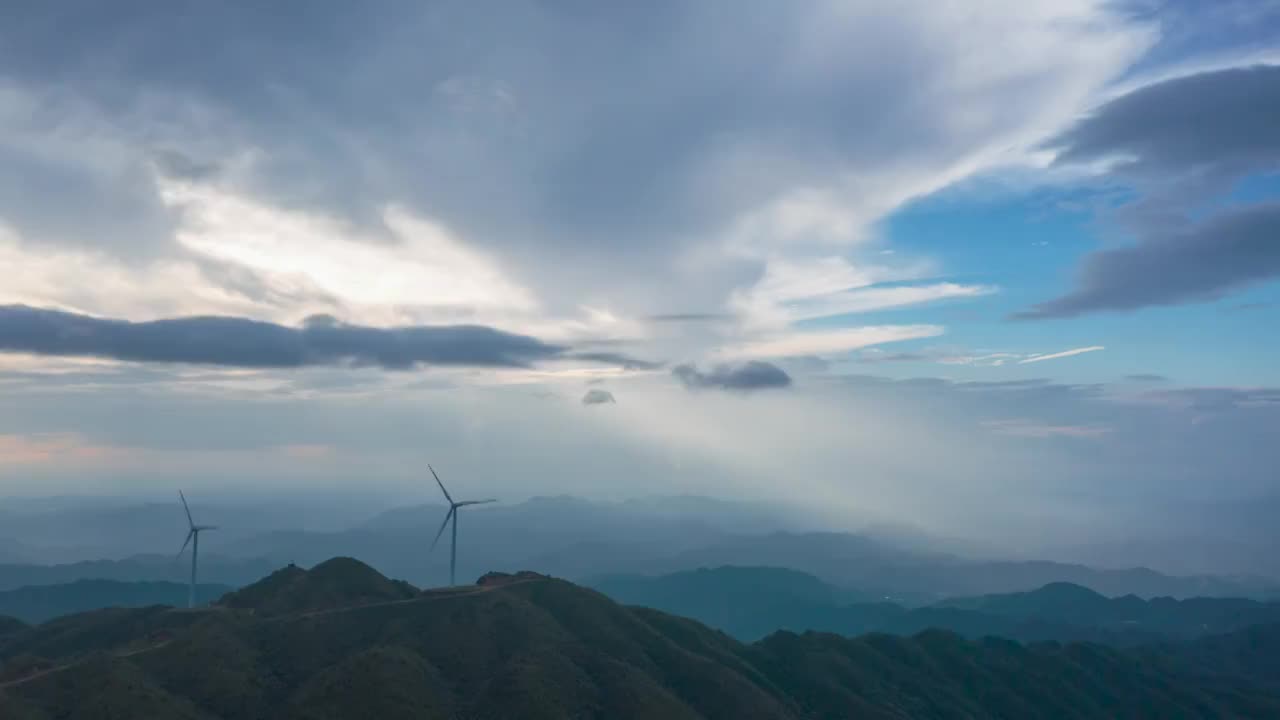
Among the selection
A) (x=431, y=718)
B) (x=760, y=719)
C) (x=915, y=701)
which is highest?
(x=431, y=718)

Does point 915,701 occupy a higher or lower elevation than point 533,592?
lower

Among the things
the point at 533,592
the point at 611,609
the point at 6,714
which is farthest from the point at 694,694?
the point at 6,714

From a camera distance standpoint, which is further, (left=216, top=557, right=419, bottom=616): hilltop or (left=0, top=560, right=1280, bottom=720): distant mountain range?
(left=216, top=557, right=419, bottom=616): hilltop

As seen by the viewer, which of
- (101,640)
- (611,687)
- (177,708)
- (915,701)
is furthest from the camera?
(915,701)

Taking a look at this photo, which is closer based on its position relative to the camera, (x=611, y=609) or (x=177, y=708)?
(x=177, y=708)

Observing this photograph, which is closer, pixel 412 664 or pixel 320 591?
pixel 412 664

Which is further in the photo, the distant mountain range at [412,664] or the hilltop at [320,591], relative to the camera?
the hilltop at [320,591]

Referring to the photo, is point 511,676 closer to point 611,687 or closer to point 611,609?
point 611,687

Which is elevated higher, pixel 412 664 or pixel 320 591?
pixel 320 591
